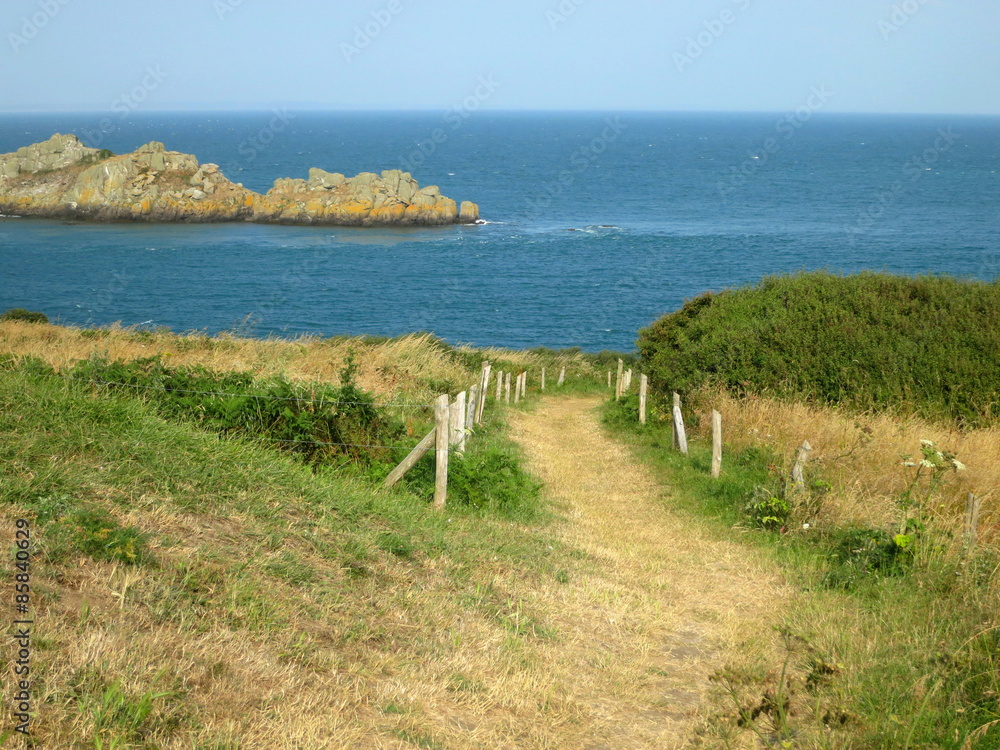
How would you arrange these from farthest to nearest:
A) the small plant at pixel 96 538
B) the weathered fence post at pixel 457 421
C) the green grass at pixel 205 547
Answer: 1. the weathered fence post at pixel 457 421
2. the small plant at pixel 96 538
3. the green grass at pixel 205 547

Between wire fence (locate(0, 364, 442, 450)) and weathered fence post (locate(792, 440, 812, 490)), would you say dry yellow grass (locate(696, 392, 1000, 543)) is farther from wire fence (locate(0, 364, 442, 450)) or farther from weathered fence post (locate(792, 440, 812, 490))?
wire fence (locate(0, 364, 442, 450))

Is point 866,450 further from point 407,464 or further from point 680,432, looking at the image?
point 407,464

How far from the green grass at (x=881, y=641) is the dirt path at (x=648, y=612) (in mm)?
340

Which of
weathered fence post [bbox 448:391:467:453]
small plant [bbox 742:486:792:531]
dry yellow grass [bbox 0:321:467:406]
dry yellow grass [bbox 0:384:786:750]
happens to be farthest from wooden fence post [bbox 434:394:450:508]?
dry yellow grass [bbox 0:321:467:406]

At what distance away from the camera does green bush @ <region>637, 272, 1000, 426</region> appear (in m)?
16.4

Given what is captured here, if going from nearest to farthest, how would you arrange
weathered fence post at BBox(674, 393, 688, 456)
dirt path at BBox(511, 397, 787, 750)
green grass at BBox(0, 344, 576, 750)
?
green grass at BBox(0, 344, 576, 750)
dirt path at BBox(511, 397, 787, 750)
weathered fence post at BBox(674, 393, 688, 456)

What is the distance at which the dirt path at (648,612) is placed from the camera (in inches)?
226

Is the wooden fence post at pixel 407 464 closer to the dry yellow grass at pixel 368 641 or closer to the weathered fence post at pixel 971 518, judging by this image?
the dry yellow grass at pixel 368 641

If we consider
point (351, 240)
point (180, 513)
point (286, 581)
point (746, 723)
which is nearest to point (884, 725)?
point (746, 723)

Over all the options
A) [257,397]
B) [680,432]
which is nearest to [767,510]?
[680,432]

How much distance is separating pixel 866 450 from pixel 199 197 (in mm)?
99045

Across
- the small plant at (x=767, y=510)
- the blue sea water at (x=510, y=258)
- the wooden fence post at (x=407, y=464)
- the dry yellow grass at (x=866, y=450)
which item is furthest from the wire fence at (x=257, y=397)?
the blue sea water at (x=510, y=258)

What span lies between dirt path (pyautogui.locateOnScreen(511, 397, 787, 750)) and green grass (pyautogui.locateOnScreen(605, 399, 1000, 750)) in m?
0.34

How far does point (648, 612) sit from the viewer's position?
760 centimetres
